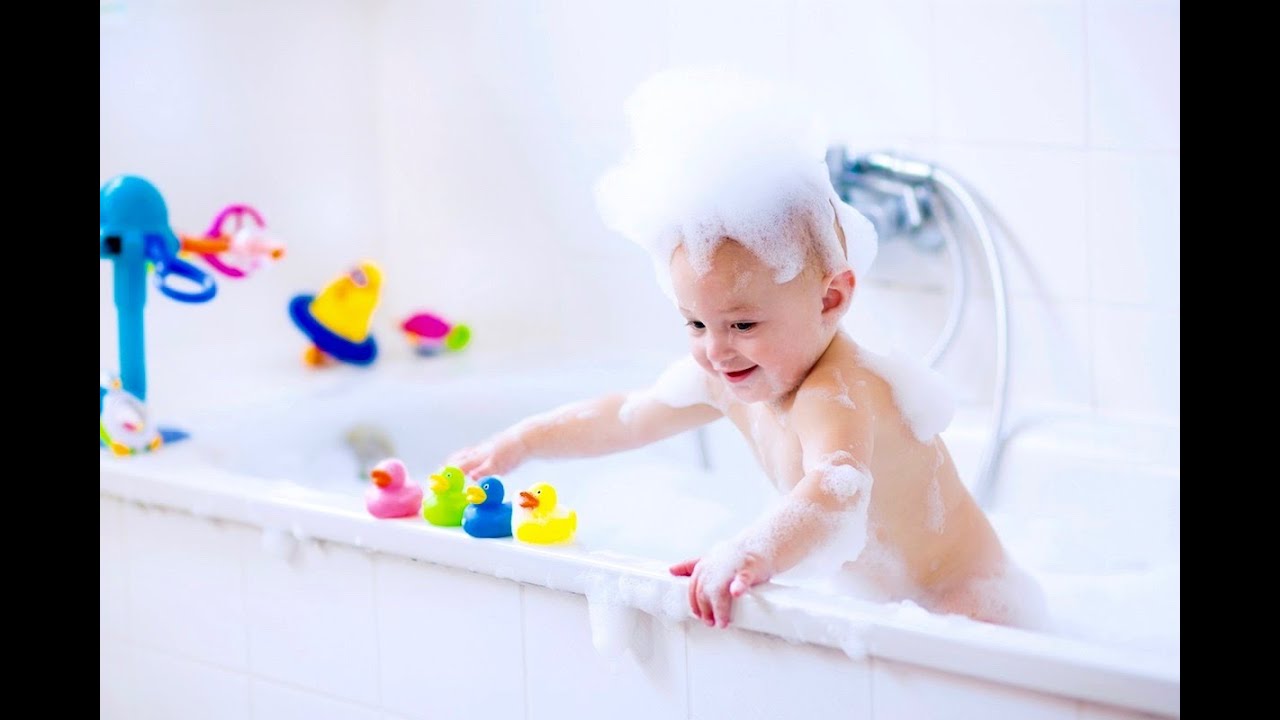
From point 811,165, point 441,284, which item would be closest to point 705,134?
point 811,165

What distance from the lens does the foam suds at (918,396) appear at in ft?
4.59

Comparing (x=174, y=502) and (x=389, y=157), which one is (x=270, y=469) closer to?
(x=174, y=502)

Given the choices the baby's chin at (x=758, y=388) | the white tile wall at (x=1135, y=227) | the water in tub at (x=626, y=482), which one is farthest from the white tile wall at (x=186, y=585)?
the white tile wall at (x=1135, y=227)

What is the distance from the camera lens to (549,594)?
138 centimetres

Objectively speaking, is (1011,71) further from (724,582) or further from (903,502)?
(724,582)

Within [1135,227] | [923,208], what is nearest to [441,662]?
[923,208]

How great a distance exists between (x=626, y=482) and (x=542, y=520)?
28.6 inches

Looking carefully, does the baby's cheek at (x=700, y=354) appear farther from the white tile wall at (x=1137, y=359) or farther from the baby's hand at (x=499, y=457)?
the white tile wall at (x=1137, y=359)

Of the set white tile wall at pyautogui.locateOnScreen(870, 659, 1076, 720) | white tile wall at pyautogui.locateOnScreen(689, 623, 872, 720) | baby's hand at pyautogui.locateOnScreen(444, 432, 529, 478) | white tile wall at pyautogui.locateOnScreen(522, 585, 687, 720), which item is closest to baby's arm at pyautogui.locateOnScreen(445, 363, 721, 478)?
baby's hand at pyautogui.locateOnScreen(444, 432, 529, 478)

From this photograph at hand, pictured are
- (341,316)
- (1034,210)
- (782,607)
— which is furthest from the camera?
(341,316)

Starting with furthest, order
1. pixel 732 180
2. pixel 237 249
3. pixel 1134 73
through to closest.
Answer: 1. pixel 237 249
2. pixel 1134 73
3. pixel 732 180

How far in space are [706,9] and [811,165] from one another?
88 cm

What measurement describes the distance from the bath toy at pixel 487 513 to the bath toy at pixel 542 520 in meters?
0.02

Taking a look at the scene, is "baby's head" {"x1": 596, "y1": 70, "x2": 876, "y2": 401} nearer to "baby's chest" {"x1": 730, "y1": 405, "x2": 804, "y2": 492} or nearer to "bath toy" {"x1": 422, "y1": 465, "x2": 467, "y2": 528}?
"baby's chest" {"x1": 730, "y1": 405, "x2": 804, "y2": 492}
